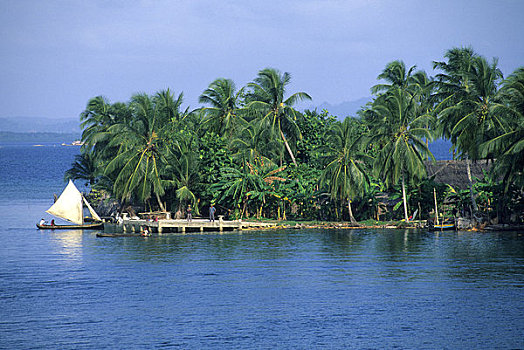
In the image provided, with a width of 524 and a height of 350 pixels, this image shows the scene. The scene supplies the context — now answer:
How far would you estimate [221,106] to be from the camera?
217 ft

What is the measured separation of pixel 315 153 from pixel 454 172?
13.0 meters

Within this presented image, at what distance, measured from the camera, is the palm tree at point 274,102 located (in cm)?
6319

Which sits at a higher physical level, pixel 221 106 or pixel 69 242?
pixel 221 106

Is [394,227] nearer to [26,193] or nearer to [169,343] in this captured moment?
[169,343]

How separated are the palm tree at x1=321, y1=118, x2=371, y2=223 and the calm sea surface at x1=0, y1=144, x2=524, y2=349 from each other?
4078 mm

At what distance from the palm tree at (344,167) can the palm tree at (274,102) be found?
8550 millimetres

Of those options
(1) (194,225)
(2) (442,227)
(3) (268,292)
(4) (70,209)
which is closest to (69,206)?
(4) (70,209)

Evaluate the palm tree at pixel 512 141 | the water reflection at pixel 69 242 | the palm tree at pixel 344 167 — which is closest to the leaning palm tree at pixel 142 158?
the water reflection at pixel 69 242

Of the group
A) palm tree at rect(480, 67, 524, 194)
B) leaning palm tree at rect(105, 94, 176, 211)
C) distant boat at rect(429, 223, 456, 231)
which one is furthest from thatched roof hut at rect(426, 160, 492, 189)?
leaning palm tree at rect(105, 94, 176, 211)

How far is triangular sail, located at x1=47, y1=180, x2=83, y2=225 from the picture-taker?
61188mm

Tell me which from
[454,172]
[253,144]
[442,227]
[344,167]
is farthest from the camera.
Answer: [253,144]

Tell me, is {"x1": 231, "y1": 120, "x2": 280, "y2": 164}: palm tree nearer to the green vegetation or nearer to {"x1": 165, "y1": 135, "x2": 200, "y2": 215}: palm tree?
the green vegetation

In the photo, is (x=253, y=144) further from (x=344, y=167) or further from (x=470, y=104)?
(x=470, y=104)

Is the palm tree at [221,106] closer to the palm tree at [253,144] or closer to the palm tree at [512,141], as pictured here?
the palm tree at [253,144]
